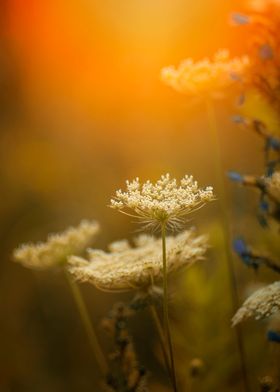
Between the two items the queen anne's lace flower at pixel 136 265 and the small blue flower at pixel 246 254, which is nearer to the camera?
the queen anne's lace flower at pixel 136 265

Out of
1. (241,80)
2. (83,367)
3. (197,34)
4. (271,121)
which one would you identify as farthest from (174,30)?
(83,367)

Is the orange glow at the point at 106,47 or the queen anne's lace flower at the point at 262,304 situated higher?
the orange glow at the point at 106,47

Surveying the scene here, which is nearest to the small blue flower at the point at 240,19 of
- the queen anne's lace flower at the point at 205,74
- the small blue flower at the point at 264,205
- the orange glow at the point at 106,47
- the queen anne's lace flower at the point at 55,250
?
the queen anne's lace flower at the point at 205,74

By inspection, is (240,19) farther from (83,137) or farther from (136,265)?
(83,137)

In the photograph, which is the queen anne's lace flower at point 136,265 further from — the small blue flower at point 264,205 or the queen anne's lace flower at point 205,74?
the queen anne's lace flower at point 205,74

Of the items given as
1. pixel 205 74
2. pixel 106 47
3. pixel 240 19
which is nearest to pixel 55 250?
pixel 205 74

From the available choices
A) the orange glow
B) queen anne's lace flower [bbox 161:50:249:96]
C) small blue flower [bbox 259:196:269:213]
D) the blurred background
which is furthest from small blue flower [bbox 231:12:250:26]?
the orange glow
